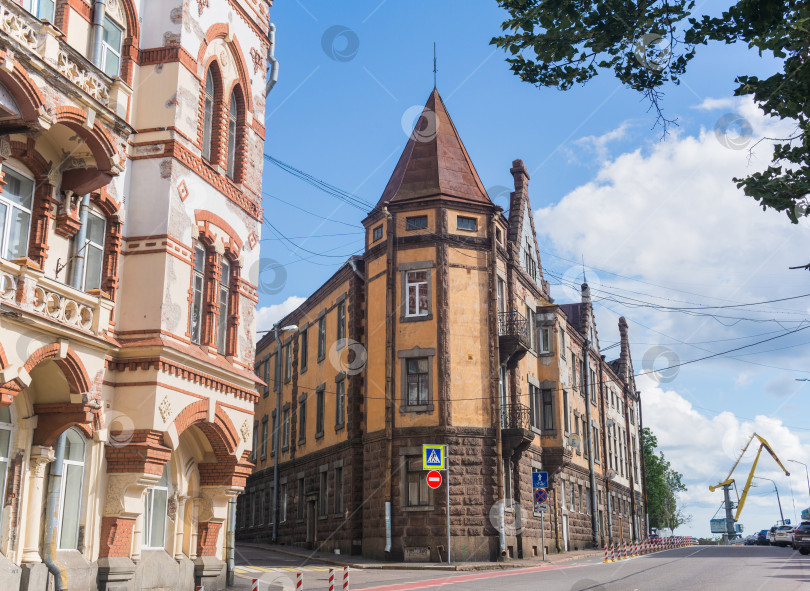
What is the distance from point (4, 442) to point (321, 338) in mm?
27807

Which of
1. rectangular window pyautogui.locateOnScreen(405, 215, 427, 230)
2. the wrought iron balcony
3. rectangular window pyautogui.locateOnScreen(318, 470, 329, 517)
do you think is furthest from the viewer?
rectangular window pyautogui.locateOnScreen(318, 470, 329, 517)

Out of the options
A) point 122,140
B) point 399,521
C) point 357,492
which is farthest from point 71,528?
point 357,492

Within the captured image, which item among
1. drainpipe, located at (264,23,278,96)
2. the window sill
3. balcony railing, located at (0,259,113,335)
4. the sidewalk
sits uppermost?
drainpipe, located at (264,23,278,96)

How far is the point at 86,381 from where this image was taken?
14.9m

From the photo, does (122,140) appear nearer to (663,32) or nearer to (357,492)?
(663,32)

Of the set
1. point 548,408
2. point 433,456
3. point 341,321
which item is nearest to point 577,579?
point 433,456

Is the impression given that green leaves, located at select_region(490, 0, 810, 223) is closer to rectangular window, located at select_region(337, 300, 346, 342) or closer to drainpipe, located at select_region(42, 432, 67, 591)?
drainpipe, located at select_region(42, 432, 67, 591)

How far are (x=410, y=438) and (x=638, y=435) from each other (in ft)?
153

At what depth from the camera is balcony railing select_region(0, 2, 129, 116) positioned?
1309cm

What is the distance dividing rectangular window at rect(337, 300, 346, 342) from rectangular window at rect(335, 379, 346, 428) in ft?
6.90

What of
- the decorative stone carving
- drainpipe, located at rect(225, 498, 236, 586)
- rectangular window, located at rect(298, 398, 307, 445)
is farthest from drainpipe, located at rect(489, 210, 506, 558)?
the decorative stone carving

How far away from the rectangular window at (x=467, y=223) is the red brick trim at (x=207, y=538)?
736 inches

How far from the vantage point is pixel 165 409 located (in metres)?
16.3

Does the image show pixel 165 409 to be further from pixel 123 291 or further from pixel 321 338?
pixel 321 338
